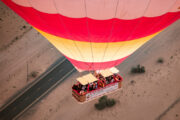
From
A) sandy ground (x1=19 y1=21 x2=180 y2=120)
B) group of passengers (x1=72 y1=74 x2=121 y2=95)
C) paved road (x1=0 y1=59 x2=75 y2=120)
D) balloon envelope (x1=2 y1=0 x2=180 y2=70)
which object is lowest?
sandy ground (x1=19 y1=21 x2=180 y2=120)

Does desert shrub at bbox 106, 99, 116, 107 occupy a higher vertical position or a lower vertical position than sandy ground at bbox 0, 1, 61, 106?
lower

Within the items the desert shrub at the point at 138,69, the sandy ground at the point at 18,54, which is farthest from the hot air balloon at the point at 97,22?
the sandy ground at the point at 18,54

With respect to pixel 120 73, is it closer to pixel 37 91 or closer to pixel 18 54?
pixel 37 91

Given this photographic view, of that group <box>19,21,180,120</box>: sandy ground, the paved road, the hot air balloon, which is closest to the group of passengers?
the hot air balloon

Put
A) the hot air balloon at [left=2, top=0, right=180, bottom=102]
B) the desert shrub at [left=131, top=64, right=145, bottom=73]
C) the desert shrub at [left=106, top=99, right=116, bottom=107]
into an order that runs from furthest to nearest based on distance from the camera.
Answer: the desert shrub at [left=131, top=64, right=145, bottom=73] → the desert shrub at [left=106, top=99, right=116, bottom=107] → the hot air balloon at [left=2, top=0, right=180, bottom=102]

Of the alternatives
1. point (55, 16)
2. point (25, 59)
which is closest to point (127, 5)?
point (55, 16)

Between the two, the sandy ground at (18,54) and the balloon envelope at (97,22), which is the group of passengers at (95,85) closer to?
the balloon envelope at (97,22)

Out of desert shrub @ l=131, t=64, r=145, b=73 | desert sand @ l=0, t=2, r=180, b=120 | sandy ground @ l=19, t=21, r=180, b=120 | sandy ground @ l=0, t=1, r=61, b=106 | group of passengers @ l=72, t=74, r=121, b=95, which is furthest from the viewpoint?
desert shrub @ l=131, t=64, r=145, b=73

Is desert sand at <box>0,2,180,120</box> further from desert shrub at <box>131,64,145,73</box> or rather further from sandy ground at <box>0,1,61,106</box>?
desert shrub at <box>131,64,145,73</box>

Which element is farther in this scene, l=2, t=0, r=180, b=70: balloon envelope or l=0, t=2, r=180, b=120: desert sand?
l=0, t=2, r=180, b=120: desert sand
